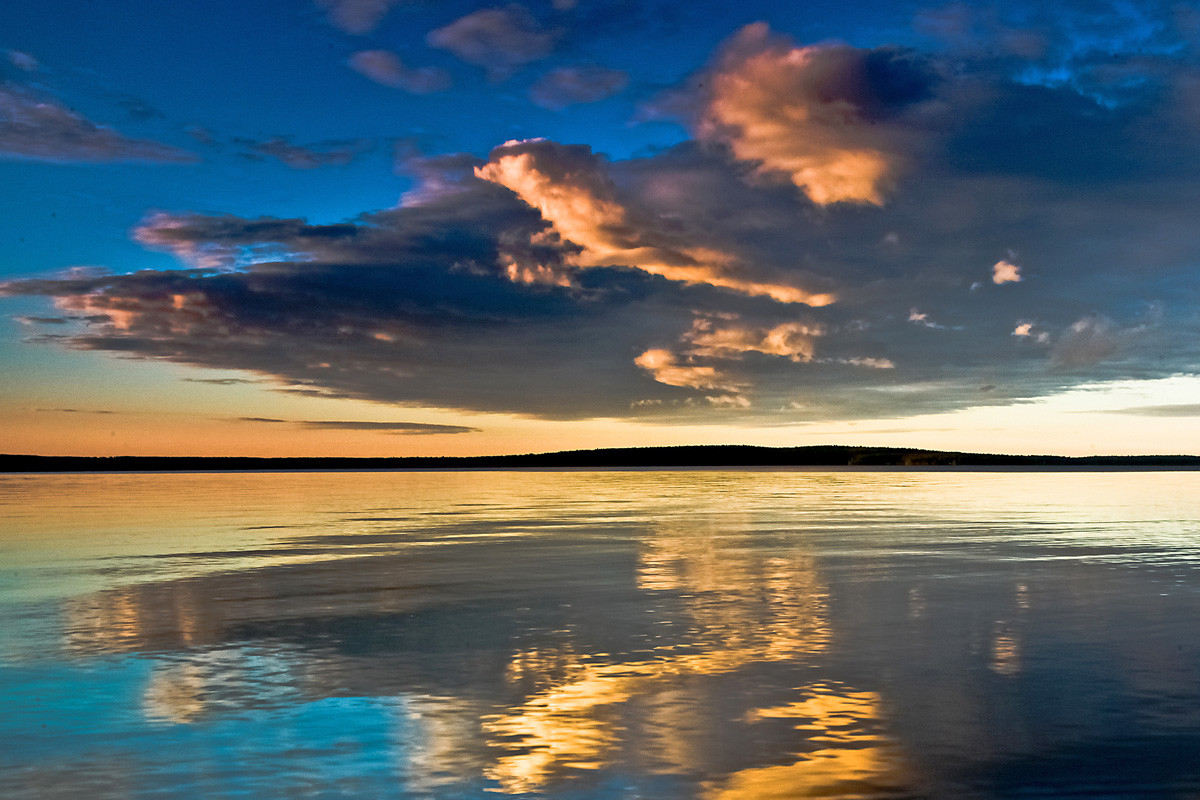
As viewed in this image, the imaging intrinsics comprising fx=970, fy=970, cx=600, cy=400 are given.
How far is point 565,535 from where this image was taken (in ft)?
121

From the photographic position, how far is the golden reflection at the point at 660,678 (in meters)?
9.87

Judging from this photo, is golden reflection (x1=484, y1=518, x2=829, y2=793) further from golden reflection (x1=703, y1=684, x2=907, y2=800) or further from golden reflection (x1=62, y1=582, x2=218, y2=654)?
golden reflection (x1=62, y1=582, x2=218, y2=654)

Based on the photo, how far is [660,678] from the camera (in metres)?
13.2

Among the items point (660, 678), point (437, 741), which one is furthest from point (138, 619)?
point (660, 678)

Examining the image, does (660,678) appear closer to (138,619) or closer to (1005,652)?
(1005,652)

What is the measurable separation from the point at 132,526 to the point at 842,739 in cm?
3919

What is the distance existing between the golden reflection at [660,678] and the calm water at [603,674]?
0.18 feet

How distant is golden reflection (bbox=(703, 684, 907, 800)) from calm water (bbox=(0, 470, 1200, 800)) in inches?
1.5

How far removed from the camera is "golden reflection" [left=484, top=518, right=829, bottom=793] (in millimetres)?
9867

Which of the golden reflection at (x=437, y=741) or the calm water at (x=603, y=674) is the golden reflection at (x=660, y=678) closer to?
the calm water at (x=603, y=674)

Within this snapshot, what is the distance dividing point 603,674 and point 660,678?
0.82 metres

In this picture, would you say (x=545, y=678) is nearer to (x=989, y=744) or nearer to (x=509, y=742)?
(x=509, y=742)

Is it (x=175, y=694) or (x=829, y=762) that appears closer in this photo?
(x=829, y=762)

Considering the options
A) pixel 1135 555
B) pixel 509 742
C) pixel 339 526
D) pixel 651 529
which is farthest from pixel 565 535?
pixel 509 742
